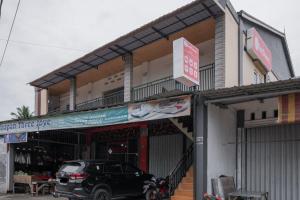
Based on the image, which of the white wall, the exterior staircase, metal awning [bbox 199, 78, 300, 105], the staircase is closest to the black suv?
the exterior staircase

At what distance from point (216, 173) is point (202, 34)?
6.67 m

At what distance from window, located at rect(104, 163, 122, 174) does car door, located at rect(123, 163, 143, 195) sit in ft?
0.78

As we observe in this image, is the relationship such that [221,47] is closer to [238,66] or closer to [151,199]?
[238,66]

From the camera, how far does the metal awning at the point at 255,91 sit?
984 cm

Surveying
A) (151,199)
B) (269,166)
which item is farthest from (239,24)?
(151,199)

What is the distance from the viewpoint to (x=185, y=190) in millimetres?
13219

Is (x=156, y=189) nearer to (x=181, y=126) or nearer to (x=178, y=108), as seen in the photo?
(x=181, y=126)

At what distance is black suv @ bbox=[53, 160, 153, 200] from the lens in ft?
44.4

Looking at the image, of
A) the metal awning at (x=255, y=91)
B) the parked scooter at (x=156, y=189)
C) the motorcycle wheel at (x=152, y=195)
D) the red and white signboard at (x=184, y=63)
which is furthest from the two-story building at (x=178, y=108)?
the motorcycle wheel at (x=152, y=195)

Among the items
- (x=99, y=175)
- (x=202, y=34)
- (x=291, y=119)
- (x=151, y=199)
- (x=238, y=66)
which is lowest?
(x=151, y=199)

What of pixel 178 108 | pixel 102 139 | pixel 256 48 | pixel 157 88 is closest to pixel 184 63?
pixel 178 108

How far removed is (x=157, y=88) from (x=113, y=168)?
543 cm

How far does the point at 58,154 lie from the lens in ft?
75.1

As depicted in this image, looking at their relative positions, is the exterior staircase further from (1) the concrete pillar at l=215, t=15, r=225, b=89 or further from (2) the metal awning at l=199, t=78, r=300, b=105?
(1) the concrete pillar at l=215, t=15, r=225, b=89
